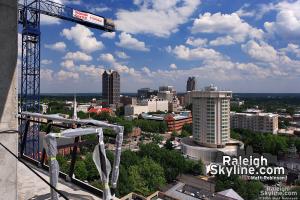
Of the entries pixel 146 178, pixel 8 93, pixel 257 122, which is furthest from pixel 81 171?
pixel 257 122

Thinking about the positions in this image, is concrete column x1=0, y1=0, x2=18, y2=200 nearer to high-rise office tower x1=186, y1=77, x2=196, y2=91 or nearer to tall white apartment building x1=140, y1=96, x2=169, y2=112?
tall white apartment building x1=140, y1=96, x2=169, y2=112

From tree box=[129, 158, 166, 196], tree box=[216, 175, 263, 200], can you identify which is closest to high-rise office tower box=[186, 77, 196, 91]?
tree box=[216, 175, 263, 200]

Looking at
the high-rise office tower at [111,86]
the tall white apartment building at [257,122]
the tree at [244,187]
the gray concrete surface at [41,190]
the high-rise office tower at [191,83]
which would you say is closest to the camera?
the gray concrete surface at [41,190]

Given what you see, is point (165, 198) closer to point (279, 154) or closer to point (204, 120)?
point (204, 120)

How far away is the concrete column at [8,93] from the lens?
2705 millimetres

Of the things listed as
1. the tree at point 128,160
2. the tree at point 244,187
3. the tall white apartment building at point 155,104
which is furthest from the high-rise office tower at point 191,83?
the tree at point 244,187

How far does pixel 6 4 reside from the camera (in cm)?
269

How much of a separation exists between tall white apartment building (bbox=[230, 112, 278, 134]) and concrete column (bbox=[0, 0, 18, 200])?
5717cm

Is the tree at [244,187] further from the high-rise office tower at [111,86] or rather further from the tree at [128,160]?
the high-rise office tower at [111,86]

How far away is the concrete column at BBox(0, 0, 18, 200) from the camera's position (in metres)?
2.71

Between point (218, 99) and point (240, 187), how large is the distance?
1622 centimetres

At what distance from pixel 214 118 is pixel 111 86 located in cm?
5950

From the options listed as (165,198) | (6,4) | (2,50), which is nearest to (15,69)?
(2,50)

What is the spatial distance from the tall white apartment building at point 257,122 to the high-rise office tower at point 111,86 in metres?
41.9
